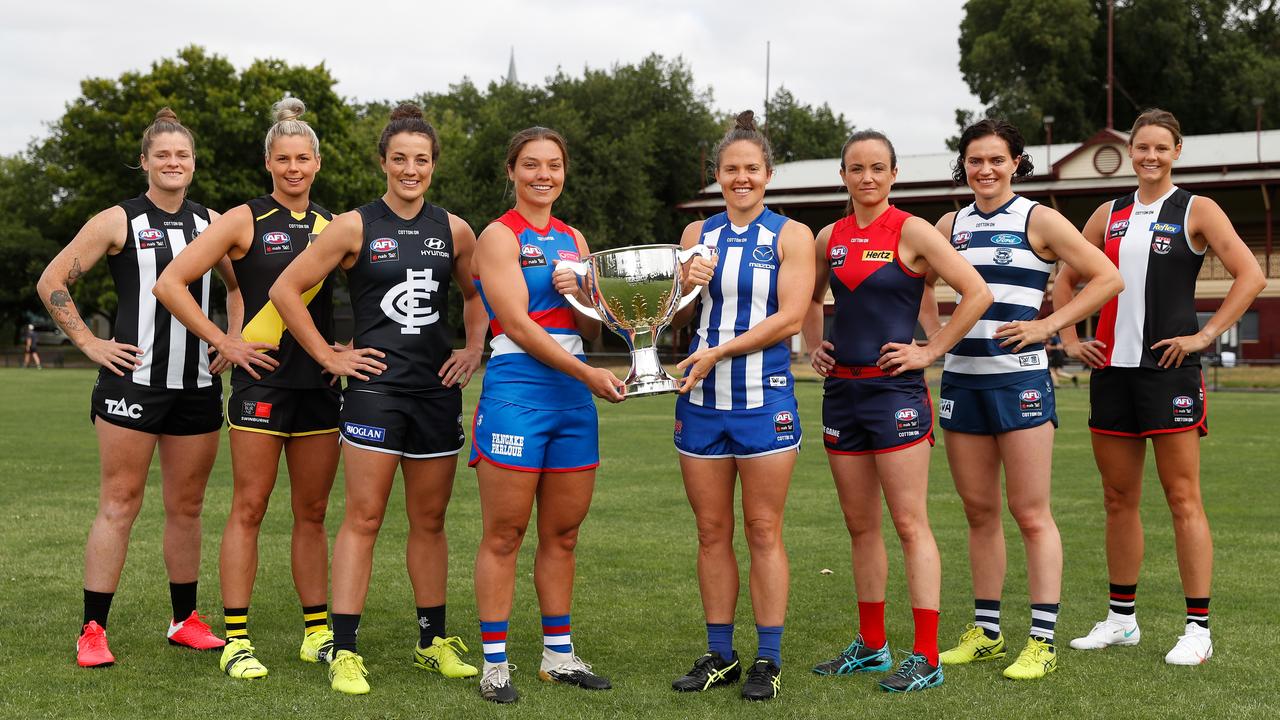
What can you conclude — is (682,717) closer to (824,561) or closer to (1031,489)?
(1031,489)

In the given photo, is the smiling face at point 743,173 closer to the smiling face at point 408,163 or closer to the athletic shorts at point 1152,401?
the smiling face at point 408,163

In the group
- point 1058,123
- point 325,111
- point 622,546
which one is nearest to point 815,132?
point 1058,123

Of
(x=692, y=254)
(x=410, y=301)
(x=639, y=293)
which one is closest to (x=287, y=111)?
(x=410, y=301)

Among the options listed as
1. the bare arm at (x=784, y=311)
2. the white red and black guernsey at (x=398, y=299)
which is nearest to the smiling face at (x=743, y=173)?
the bare arm at (x=784, y=311)

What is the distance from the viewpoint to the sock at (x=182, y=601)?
222 inches

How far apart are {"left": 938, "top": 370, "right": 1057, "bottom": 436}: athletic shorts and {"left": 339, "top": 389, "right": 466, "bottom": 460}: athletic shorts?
2310mm

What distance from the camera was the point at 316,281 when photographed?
503cm

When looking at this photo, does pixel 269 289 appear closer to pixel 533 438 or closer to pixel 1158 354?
pixel 533 438

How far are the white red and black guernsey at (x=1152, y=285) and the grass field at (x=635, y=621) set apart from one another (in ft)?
4.96

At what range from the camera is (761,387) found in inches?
193

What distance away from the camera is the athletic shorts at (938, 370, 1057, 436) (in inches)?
208

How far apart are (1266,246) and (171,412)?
4242cm

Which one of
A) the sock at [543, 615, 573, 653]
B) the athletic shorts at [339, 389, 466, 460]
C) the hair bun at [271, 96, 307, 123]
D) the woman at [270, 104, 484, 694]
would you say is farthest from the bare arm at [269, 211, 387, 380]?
the sock at [543, 615, 573, 653]

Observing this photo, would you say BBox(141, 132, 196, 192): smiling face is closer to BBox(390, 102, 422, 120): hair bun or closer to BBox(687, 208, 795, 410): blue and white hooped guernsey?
BBox(390, 102, 422, 120): hair bun
